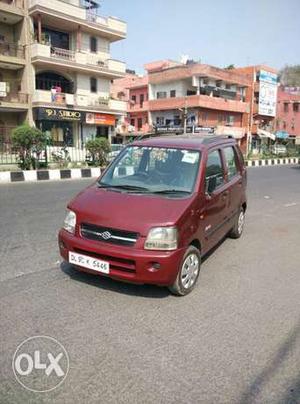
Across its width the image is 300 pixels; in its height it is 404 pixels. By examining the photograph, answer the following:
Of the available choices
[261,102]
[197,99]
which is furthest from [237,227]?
[261,102]

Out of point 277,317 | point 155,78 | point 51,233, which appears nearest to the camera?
point 277,317

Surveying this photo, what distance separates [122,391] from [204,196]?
8.25 feet

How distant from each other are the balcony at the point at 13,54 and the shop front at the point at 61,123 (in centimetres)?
352

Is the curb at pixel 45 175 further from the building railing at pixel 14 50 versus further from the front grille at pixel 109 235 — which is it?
the building railing at pixel 14 50

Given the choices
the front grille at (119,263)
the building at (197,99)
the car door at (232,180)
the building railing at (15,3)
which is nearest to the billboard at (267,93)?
the building at (197,99)

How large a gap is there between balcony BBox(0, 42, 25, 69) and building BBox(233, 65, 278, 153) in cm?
3003

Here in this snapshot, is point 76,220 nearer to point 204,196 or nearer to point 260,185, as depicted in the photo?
point 204,196

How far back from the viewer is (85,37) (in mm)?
30750

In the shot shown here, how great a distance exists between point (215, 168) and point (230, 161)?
1.01 metres

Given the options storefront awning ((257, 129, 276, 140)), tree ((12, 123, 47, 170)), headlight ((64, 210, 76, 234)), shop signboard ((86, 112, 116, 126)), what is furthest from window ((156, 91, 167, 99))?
headlight ((64, 210, 76, 234))

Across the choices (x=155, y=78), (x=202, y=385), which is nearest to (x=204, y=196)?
(x=202, y=385)

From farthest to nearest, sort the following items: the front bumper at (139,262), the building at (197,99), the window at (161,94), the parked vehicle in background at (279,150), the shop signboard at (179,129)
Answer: the window at (161,94) < the building at (197,99) < the parked vehicle in background at (279,150) < the shop signboard at (179,129) < the front bumper at (139,262)

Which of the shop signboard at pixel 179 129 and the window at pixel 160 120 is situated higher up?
the window at pixel 160 120

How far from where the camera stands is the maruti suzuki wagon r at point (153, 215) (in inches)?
147
